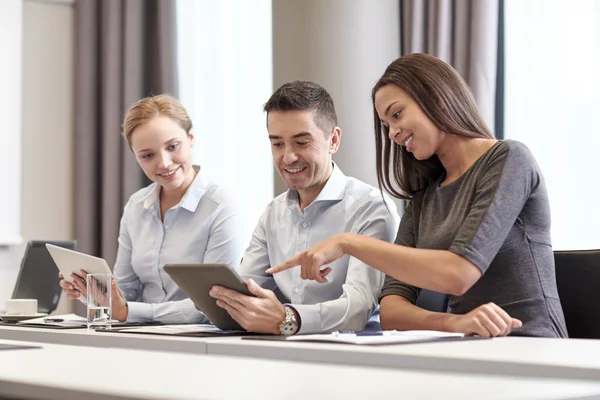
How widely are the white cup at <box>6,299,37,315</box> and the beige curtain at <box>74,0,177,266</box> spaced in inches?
85.8

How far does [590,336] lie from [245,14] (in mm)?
3034

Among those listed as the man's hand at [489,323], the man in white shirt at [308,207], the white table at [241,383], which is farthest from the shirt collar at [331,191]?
the white table at [241,383]

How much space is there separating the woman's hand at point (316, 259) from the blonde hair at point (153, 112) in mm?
1239

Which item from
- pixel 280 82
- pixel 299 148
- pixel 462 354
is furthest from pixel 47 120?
pixel 462 354

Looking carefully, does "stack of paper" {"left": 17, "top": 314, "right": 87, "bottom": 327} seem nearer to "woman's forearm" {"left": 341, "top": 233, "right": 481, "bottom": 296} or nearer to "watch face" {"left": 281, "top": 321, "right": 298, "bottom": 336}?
"watch face" {"left": 281, "top": 321, "right": 298, "bottom": 336}

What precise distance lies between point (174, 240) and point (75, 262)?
A: 2.05ft

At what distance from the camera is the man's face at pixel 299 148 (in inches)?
104

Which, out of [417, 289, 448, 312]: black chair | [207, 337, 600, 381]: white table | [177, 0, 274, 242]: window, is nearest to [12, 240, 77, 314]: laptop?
[417, 289, 448, 312]: black chair

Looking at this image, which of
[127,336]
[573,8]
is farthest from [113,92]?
[127,336]

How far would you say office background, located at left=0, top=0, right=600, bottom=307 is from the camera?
332cm

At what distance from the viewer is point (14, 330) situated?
239cm

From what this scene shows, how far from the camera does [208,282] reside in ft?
6.77

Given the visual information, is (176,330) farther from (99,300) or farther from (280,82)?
(280,82)

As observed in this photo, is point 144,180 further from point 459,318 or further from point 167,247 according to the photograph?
point 459,318
